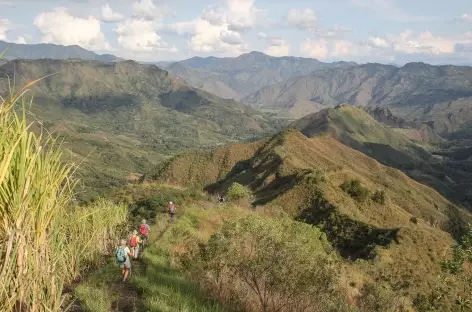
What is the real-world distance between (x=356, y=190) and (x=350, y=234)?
10.5m

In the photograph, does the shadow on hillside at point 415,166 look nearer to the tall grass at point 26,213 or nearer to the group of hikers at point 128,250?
the group of hikers at point 128,250

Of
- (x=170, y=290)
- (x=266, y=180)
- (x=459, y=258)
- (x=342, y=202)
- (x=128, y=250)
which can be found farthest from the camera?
(x=266, y=180)

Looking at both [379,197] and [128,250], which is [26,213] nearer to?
[128,250]

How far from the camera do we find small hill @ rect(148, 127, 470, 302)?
30.2m

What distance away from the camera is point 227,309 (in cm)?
886

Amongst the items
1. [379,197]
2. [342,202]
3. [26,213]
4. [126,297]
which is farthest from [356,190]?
[26,213]

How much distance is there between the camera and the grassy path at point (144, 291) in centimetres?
812

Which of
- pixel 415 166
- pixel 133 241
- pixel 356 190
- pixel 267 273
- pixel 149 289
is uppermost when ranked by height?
pixel 267 273

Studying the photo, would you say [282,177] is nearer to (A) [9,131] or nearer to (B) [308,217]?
(B) [308,217]

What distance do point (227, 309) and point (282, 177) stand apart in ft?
142

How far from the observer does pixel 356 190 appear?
143ft

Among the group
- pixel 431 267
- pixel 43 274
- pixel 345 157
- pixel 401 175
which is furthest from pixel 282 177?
pixel 43 274

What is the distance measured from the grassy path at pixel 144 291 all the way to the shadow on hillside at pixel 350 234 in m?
21.7

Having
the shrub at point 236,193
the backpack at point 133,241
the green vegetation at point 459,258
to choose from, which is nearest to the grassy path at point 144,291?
the backpack at point 133,241
